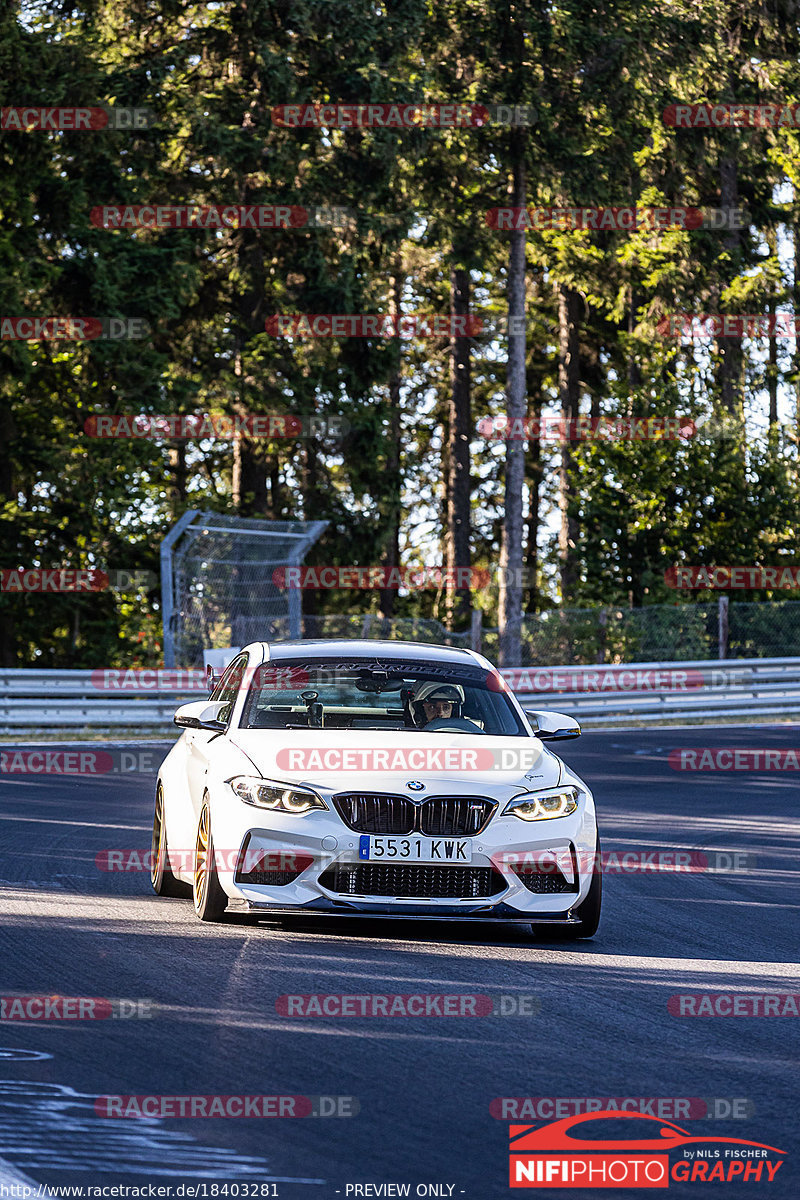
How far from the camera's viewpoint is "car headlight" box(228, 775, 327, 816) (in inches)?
337

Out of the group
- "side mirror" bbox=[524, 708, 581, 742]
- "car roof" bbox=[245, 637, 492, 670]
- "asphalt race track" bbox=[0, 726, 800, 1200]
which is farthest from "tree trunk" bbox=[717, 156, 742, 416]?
"side mirror" bbox=[524, 708, 581, 742]

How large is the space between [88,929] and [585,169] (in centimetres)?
3069

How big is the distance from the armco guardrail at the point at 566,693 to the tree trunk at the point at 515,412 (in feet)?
17.6

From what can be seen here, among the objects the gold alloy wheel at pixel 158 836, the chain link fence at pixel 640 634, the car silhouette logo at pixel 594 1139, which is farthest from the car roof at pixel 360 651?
the chain link fence at pixel 640 634

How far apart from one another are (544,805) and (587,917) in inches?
26.8

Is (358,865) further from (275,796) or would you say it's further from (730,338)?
(730,338)

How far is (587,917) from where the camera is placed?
9.05 m

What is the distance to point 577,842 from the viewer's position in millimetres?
8805

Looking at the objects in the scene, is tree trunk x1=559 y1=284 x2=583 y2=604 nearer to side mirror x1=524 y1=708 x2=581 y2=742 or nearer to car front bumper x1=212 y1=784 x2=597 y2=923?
side mirror x1=524 y1=708 x2=581 y2=742

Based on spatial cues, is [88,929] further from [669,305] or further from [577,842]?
[669,305]

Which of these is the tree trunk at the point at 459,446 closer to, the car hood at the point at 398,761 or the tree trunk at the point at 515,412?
the tree trunk at the point at 515,412

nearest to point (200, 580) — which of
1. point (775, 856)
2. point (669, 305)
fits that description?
point (775, 856)

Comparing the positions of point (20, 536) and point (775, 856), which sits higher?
point (20, 536)

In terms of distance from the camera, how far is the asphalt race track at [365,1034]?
5.03 meters
